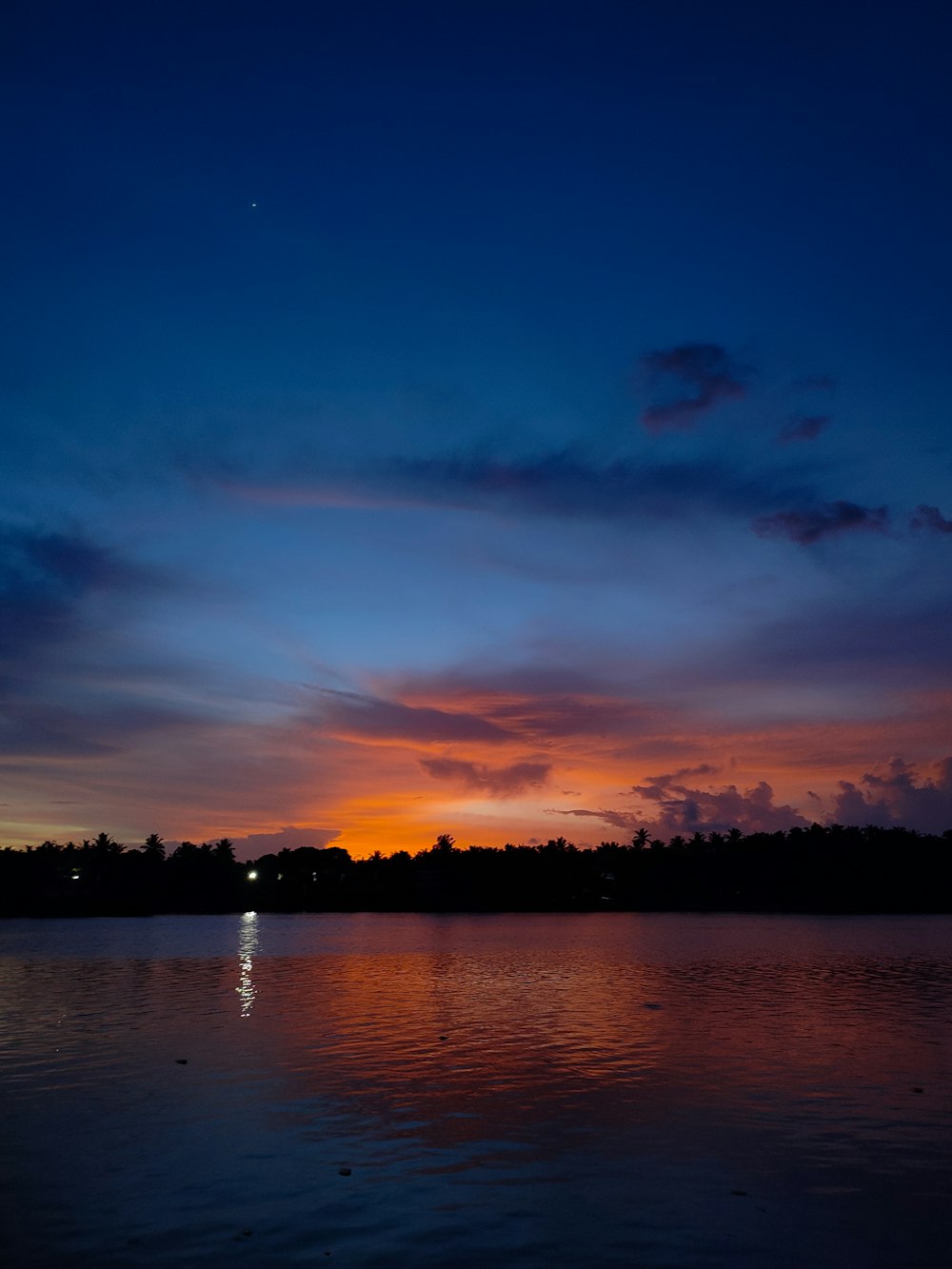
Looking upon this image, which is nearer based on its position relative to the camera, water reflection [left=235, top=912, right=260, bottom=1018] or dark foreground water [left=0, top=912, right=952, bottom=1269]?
dark foreground water [left=0, top=912, right=952, bottom=1269]

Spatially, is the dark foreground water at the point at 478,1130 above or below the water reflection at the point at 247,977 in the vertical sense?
above

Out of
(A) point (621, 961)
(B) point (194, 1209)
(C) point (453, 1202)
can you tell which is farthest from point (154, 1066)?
(A) point (621, 961)

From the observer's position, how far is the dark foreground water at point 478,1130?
1659 centimetres

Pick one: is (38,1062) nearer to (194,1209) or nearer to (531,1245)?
(194,1209)

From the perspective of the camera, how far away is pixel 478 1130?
79.3 ft

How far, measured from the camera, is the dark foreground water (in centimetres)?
1659

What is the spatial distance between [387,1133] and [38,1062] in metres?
16.6

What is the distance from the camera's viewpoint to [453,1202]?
1842cm

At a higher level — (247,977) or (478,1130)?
(478,1130)

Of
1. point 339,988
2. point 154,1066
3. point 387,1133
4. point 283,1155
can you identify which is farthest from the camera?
point 339,988

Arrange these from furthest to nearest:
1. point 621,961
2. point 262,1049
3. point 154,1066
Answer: point 621,961 → point 262,1049 → point 154,1066

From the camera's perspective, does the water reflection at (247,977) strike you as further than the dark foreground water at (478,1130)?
Yes

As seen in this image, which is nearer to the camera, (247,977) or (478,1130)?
(478,1130)

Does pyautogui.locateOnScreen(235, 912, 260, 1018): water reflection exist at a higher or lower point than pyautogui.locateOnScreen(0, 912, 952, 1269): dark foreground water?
lower
